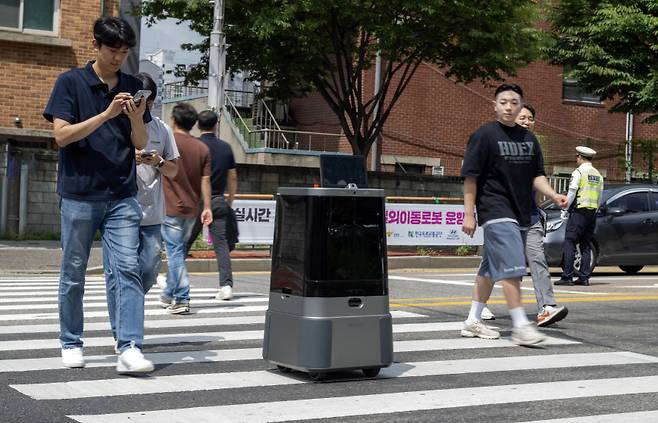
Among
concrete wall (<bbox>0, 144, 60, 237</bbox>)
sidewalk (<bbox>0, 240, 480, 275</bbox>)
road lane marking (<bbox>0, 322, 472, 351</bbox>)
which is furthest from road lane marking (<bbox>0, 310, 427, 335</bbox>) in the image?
concrete wall (<bbox>0, 144, 60, 237</bbox>)

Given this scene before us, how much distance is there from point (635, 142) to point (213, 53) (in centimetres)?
1745

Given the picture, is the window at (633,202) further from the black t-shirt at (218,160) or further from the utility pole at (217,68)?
the black t-shirt at (218,160)

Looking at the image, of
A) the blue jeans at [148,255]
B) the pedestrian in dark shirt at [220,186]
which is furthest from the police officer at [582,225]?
the blue jeans at [148,255]

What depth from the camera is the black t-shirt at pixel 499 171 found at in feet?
27.5

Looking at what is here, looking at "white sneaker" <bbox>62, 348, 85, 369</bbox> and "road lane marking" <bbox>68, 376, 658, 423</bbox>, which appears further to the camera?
"white sneaker" <bbox>62, 348, 85, 369</bbox>

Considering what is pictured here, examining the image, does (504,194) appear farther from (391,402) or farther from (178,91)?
(178,91)

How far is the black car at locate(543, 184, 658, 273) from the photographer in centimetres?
1780

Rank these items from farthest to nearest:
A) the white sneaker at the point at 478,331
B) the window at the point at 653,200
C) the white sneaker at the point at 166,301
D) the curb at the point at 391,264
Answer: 1. the window at the point at 653,200
2. the curb at the point at 391,264
3. the white sneaker at the point at 166,301
4. the white sneaker at the point at 478,331

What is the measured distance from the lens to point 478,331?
8.91 m

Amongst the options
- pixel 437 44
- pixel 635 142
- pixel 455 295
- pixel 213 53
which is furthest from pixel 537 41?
pixel 455 295

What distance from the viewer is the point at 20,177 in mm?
21969

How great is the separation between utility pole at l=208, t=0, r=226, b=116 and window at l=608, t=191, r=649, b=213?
7300 mm

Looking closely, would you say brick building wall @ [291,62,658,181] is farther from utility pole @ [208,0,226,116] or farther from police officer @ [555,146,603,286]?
police officer @ [555,146,603,286]

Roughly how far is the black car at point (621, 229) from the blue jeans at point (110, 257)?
11794 millimetres
